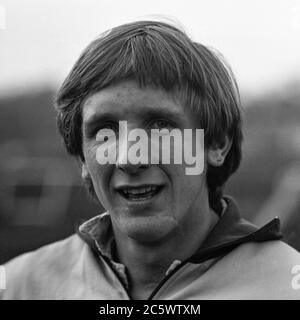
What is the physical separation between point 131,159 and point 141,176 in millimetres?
54

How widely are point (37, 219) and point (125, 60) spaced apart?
4690mm

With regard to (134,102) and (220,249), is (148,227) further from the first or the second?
(134,102)

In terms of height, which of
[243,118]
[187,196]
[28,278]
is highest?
[243,118]

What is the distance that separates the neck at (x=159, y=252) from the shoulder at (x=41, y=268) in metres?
0.23

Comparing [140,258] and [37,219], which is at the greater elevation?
[140,258]

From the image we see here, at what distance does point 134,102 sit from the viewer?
1.58m

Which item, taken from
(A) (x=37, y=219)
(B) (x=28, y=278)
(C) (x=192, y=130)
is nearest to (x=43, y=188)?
(A) (x=37, y=219)

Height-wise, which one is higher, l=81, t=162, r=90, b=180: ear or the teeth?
the teeth

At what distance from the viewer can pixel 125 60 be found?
63.9 inches

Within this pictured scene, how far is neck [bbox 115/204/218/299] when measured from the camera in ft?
5.69

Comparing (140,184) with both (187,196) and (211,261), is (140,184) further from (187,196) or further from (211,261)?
(211,261)
